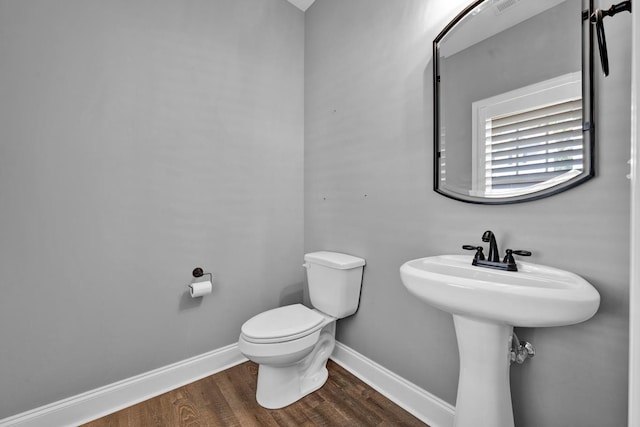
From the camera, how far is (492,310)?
2.65ft

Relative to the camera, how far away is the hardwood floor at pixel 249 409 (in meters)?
1.32

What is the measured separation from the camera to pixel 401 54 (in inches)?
57.2

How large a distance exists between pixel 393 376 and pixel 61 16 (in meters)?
2.45

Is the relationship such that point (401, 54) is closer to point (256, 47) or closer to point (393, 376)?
point (256, 47)

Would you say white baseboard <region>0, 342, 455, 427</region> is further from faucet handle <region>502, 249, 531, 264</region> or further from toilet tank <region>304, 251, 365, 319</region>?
faucet handle <region>502, 249, 531, 264</region>

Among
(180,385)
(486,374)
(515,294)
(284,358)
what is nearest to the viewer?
(515,294)

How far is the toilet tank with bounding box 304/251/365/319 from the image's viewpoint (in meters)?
1.61

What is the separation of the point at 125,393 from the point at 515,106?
90.3 inches

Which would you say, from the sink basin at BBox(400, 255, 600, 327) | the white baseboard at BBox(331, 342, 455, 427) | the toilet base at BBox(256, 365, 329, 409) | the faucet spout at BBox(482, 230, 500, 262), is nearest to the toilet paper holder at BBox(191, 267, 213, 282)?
the toilet base at BBox(256, 365, 329, 409)

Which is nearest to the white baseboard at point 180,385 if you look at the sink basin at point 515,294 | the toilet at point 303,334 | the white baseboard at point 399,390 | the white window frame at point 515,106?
the white baseboard at point 399,390

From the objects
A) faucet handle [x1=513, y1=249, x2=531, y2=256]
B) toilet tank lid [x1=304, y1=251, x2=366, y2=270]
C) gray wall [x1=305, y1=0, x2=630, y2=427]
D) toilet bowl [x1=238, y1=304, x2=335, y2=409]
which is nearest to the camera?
gray wall [x1=305, y1=0, x2=630, y2=427]

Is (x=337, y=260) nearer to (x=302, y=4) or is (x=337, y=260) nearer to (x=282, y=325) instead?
(x=282, y=325)

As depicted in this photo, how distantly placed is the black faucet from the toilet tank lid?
2.16 feet

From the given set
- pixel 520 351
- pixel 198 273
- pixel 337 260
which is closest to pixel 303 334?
pixel 337 260
